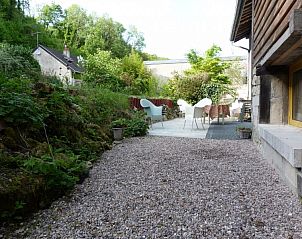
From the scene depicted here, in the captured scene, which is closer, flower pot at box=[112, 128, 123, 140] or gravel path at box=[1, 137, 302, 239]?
gravel path at box=[1, 137, 302, 239]

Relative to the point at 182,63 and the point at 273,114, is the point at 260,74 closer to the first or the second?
the point at 273,114

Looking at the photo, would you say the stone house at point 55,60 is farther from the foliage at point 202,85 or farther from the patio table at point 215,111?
the patio table at point 215,111

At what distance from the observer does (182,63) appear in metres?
27.3

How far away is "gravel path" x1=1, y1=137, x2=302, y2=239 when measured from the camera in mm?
1961

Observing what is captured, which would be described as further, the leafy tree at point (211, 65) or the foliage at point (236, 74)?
the foliage at point (236, 74)

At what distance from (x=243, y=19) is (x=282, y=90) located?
375cm

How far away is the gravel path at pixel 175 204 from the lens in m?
1.96

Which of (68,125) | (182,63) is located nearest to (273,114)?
(68,125)

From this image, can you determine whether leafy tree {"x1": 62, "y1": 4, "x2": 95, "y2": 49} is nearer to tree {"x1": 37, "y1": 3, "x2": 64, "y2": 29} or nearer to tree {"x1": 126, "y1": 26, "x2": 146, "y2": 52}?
tree {"x1": 37, "y1": 3, "x2": 64, "y2": 29}

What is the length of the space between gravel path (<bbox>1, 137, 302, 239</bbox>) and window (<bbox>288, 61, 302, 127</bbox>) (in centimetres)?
72

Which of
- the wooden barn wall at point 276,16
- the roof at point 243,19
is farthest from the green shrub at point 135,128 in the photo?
the wooden barn wall at point 276,16

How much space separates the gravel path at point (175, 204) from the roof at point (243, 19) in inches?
131

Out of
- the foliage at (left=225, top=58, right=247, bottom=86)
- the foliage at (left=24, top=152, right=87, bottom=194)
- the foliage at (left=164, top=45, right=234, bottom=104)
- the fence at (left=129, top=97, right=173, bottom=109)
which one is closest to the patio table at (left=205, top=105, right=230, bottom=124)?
the fence at (left=129, top=97, right=173, bottom=109)

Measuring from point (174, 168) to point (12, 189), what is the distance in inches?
77.7
